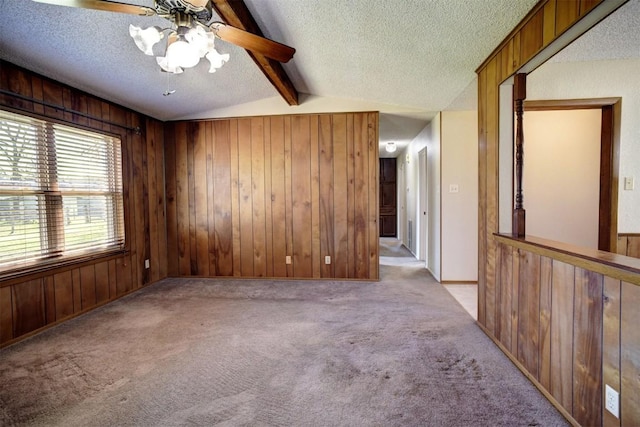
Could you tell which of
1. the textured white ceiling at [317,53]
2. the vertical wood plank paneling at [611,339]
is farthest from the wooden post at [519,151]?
the vertical wood plank paneling at [611,339]

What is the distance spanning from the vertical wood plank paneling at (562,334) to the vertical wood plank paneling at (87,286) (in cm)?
402

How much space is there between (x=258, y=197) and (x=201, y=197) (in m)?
0.87

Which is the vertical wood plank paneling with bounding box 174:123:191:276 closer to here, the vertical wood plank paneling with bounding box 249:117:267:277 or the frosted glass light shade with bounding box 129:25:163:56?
the vertical wood plank paneling with bounding box 249:117:267:277

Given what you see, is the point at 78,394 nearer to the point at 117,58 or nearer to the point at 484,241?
the point at 117,58

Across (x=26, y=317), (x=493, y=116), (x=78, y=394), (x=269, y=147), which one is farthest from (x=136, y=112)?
(x=493, y=116)

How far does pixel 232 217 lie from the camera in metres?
4.32

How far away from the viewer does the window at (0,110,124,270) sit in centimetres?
246

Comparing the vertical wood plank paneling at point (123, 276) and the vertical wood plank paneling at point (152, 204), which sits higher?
the vertical wood plank paneling at point (152, 204)

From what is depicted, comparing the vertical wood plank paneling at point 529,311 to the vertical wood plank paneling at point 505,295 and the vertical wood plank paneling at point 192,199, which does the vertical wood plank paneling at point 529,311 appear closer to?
the vertical wood plank paneling at point 505,295

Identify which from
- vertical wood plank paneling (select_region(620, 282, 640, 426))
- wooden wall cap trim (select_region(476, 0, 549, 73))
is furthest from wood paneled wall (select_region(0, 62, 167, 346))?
vertical wood plank paneling (select_region(620, 282, 640, 426))

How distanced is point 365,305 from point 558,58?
113 inches

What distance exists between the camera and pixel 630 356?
1194 millimetres

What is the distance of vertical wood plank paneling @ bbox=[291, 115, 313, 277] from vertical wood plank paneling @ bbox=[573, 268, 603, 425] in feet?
10.1

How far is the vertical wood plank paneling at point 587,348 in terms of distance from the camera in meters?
1.35
